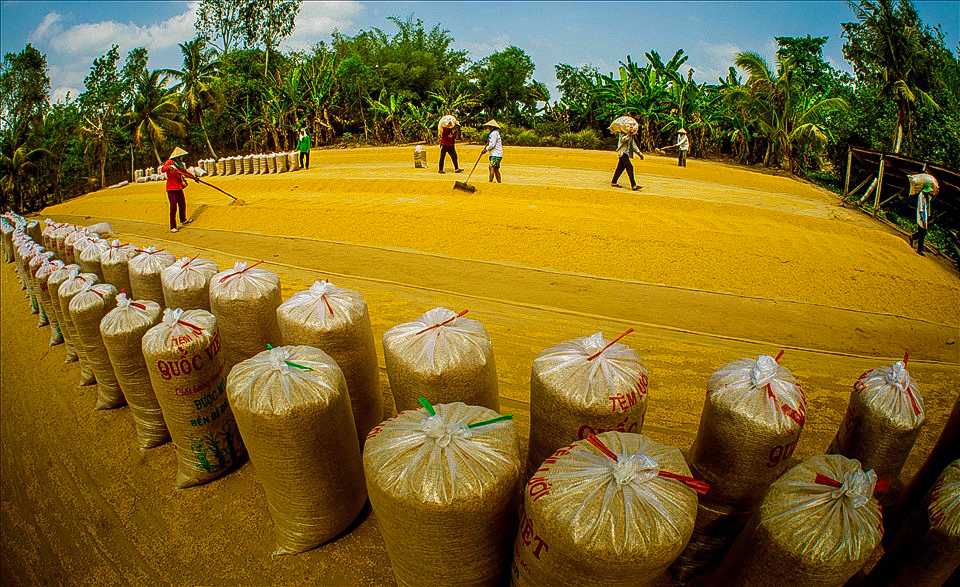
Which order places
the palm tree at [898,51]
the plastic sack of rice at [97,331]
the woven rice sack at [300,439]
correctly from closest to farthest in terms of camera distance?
the woven rice sack at [300,439]
the plastic sack of rice at [97,331]
the palm tree at [898,51]

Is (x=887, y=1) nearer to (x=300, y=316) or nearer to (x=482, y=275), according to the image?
(x=482, y=275)

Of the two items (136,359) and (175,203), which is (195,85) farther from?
(136,359)

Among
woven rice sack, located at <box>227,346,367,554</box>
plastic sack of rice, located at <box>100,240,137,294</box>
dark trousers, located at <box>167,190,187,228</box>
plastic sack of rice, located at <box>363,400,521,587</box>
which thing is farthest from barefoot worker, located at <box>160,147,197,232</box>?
plastic sack of rice, located at <box>363,400,521,587</box>

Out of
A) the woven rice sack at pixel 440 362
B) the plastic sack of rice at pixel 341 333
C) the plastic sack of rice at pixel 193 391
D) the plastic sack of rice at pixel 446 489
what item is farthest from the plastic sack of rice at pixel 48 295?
the plastic sack of rice at pixel 446 489

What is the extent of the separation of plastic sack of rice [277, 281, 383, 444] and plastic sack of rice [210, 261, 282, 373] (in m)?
0.45

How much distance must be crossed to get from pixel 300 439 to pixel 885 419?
2852 millimetres

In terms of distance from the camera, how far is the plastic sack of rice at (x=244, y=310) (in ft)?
11.4

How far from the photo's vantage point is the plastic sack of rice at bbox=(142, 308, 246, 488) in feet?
9.73

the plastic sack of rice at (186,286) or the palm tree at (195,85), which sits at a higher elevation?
the palm tree at (195,85)

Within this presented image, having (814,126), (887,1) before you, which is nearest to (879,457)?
(814,126)

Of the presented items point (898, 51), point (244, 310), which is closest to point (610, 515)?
point (244, 310)

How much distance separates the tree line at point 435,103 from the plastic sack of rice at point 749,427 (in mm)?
13863

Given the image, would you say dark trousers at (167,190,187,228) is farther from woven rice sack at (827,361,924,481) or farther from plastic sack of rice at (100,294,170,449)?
woven rice sack at (827,361,924,481)

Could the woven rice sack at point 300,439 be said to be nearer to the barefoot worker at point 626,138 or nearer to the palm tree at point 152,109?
the barefoot worker at point 626,138
